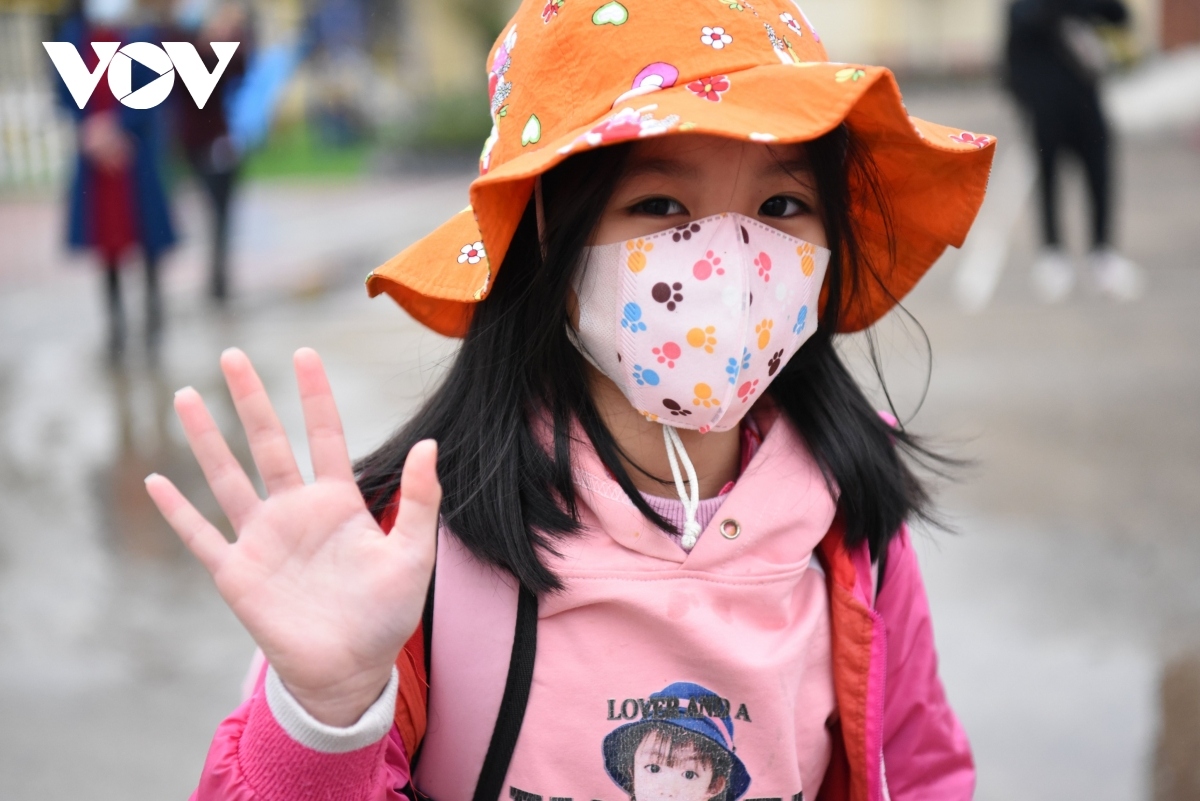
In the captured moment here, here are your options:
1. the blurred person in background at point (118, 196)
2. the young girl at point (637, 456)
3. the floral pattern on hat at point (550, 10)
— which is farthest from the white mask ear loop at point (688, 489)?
the blurred person in background at point (118, 196)

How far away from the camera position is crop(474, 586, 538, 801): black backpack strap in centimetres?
138

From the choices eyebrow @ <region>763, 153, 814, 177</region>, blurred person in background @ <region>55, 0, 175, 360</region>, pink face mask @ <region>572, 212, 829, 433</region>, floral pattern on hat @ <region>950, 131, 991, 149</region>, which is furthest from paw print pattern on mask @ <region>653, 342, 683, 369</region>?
blurred person in background @ <region>55, 0, 175, 360</region>

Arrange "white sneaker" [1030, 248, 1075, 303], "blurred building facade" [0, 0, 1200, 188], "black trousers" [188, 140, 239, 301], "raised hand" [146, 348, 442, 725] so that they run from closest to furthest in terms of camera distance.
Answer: "raised hand" [146, 348, 442, 725] < "white sneaker" [1030, 248, 1075, 303] < "black trousers" [188, 140, 239, 301] < "blurred building facade" [0, 0, 1200, 188]

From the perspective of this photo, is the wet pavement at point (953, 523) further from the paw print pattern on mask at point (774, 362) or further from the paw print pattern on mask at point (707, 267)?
the paw print pattern on mask at point (707, 267)

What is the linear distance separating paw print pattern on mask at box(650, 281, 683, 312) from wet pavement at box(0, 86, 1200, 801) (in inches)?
16.5

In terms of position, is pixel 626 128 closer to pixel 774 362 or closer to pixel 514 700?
pixel 774 362

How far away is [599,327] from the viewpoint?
4.77 feet

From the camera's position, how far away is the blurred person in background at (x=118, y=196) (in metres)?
6.20

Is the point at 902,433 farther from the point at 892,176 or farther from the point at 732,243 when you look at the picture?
the point at 732,243

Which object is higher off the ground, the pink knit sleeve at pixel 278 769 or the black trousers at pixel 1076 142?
the pink knit sleeve at pixel 278 769

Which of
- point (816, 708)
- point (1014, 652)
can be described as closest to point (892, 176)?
point (816, 708)

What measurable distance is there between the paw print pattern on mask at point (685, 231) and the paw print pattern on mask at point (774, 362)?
192mm

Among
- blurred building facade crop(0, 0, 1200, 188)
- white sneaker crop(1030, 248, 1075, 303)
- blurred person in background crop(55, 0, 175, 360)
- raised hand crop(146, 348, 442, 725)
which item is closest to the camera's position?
raised hand crop(146, 348, 442, 725)

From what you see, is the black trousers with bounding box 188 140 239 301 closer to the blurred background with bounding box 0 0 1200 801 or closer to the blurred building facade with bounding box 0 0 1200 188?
the blurred background with bounding box 0 0 1200 801
